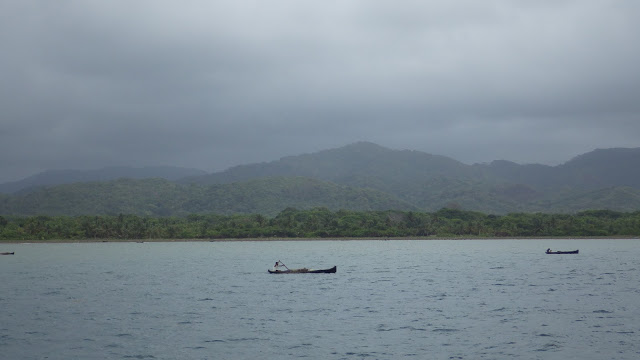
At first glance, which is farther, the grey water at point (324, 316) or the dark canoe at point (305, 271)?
the dark canoe at point (305, 271)

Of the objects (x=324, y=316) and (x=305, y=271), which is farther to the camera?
(x=305, y=271)

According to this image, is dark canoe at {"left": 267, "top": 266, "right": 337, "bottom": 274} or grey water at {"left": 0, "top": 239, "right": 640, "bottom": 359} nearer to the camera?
grey water at {"left": 0, "top": 239, "right": 640, "bottom": 359}

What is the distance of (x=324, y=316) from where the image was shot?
65.1 metres

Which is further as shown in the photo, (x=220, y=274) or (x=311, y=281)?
(x=220, y=274)

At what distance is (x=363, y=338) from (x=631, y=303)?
123 feet

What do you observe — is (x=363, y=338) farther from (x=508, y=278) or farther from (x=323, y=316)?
(x=508, y=278)

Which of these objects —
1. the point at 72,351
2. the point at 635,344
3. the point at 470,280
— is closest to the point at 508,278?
the point at 470,280

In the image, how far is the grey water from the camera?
47.9 metres

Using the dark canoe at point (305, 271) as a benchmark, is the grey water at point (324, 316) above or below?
below

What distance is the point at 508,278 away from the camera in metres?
107

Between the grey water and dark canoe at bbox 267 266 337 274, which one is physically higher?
dark canoe at bbox 267 266 337 274

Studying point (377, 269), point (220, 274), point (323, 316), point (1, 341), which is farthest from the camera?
point (377, 269)

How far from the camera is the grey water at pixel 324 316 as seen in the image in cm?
4791

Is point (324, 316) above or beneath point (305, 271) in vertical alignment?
beneath
